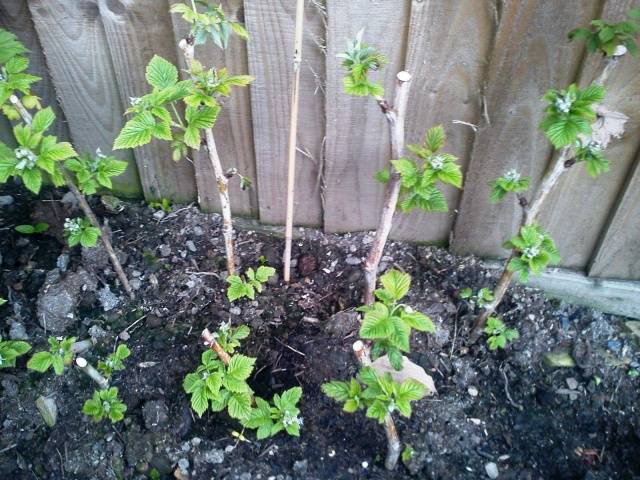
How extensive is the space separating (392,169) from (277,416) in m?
0.89

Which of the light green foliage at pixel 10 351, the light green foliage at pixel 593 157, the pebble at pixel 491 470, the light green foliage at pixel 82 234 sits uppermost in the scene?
the light green foliage at pixel 593 157

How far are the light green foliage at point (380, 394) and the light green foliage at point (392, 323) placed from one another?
0.21 feet

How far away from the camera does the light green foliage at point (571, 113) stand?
5.24 feet

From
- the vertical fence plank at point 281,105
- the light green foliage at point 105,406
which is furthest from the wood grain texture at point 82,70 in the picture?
the light green foliage at point 105,406

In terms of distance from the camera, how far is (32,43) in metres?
2.28

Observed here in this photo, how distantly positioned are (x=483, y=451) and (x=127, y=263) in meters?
1.57

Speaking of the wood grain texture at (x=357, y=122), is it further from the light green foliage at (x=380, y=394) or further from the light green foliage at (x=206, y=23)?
the light green foliage at (x=380, y=394)

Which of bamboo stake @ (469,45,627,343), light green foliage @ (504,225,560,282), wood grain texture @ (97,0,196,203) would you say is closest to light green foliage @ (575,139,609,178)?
bamboo stake @ (469,45,627,343)

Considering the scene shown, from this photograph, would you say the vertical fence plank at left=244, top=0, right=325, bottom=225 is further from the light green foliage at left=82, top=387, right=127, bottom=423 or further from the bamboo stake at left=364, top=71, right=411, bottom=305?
the light green foliage at left=82, top=387, right=127, bottom=423

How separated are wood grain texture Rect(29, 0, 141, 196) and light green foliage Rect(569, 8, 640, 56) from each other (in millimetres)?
1671

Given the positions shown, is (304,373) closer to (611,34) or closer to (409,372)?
(409,372)

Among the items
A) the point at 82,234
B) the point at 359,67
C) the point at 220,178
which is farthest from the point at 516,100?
the point at 82,234

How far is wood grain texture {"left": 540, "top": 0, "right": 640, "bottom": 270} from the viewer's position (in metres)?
1.88

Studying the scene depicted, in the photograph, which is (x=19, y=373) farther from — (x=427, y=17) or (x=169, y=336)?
(x=427, y=17)
